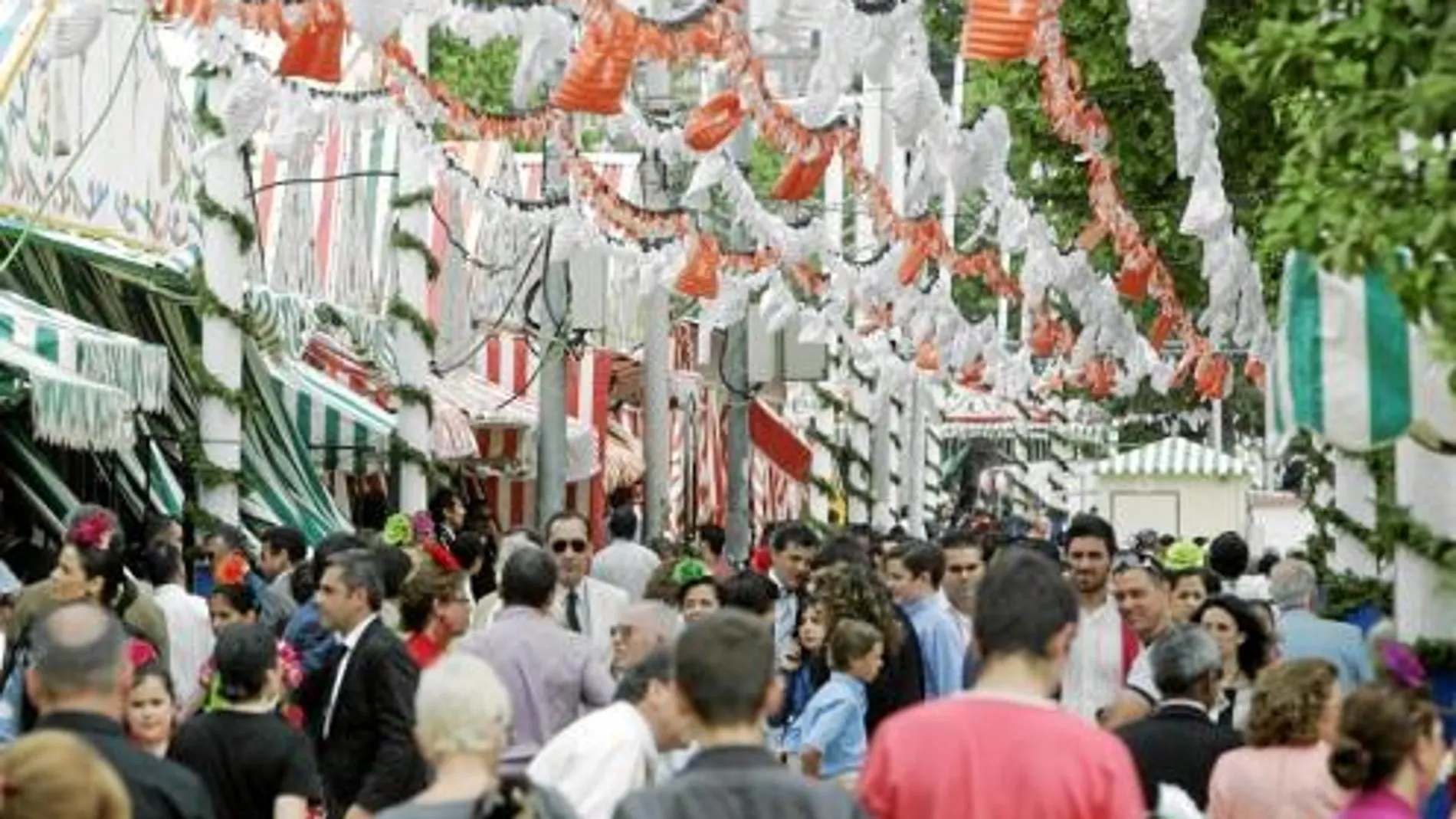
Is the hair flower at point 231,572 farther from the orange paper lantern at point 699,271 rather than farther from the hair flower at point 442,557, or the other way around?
the orange paper lantern at point 699,271

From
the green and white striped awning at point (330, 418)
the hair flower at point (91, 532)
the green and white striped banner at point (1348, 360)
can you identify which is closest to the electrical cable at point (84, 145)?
the green and white striped awning at point (330, 418)

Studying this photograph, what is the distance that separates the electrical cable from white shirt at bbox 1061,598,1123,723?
8556 mm

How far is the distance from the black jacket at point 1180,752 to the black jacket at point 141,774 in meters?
3.69

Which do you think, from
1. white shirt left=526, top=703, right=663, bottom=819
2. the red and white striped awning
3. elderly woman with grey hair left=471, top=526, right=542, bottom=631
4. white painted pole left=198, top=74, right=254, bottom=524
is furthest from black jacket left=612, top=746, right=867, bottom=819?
the red and white striped awning

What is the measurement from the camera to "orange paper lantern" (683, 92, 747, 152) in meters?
26.1

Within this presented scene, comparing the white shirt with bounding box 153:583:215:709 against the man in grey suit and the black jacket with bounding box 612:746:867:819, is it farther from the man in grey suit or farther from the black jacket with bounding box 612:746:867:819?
the black jacket with bounding box 612:746:867:819

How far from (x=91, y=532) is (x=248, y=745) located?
452 centimetres

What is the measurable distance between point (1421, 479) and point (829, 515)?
45580mm

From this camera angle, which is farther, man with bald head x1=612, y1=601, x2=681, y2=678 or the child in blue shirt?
the child in blue shirt

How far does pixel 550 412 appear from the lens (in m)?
34.1

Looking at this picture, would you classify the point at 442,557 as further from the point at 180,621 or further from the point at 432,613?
the point at 432,613

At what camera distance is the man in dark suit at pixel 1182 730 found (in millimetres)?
13508

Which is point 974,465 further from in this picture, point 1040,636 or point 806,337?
point 1040,636

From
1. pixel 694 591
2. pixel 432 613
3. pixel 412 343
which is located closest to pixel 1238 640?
pixel 694 591
